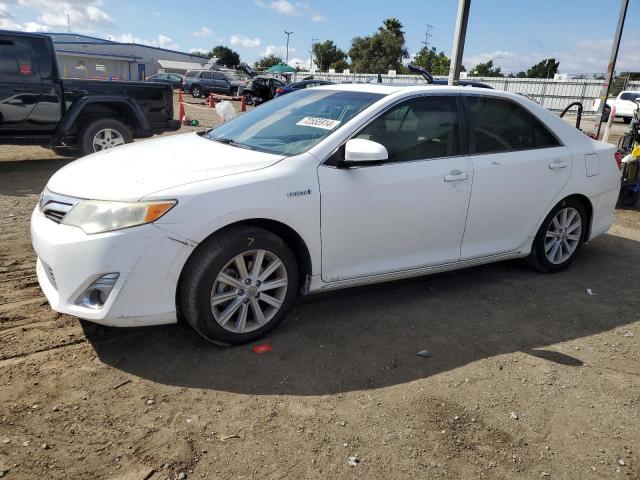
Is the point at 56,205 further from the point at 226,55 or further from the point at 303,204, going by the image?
the point at 226,55

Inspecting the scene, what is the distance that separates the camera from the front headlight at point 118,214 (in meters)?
2.85

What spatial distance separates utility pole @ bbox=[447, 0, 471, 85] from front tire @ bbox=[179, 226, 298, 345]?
18.3 feet

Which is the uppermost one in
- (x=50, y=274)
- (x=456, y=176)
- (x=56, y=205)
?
(x=456, y=176)

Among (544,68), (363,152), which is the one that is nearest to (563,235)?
(363,152)

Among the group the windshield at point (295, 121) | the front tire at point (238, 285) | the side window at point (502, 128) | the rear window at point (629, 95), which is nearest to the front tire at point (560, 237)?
the side window at point (502, 128)

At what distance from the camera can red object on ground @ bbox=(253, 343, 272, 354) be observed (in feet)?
10.9

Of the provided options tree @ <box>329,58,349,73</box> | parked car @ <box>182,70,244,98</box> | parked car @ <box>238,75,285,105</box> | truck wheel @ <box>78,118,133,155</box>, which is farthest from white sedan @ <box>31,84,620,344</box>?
tree @ <box>329,58,349,73</box>

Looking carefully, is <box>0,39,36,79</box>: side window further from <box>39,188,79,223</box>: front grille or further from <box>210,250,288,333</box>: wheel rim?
<box>210,250,288,333</box>: wheel rim

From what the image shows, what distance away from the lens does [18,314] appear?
3.60 meters

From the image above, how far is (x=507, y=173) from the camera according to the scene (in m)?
4.26

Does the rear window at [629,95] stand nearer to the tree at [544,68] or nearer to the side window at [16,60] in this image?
the side window at [16,60]

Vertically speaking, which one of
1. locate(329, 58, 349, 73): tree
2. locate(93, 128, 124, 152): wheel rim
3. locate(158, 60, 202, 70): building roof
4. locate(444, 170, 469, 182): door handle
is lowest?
locate(93, 128, 124, 152): wheel rim

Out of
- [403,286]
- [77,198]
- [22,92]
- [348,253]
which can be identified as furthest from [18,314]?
[22,92]

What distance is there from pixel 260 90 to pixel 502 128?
23.3m
